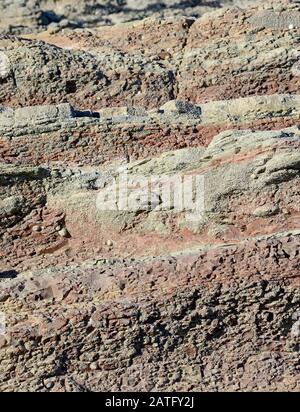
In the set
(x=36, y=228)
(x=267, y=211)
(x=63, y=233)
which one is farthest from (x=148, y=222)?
(x=267, y=211)

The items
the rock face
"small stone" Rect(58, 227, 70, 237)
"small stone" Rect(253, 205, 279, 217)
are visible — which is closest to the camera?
the rock face

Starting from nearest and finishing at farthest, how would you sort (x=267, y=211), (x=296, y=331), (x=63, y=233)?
(x=296, y=331)
(x=267, y=211)
(x=63, y=233)

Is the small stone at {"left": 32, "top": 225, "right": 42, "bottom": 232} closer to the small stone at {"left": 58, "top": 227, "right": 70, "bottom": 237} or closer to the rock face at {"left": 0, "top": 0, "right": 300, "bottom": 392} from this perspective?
the rock face at {"left": 0, "top": 0, "right": 300, "bottom": 392}

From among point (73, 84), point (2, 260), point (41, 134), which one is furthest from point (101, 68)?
point (2, 260)

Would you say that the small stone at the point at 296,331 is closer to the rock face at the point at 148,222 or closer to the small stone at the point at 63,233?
the rock face at the point at 148,222

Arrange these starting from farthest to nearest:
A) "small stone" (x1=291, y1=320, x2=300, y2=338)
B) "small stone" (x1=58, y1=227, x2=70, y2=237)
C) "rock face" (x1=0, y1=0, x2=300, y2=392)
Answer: "small stone" (x1=58, y1=227, x2=70, y2=237) < "small stone" (x1=291, y1=320, x2=300, y2=338) < "rock face" (x1=0, y1=0, x2=300, y2=392)

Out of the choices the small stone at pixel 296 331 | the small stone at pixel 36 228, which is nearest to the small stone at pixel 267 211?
the small stone at pixel 296 331

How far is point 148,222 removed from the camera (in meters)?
18.2

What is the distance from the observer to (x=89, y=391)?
16.2 meters

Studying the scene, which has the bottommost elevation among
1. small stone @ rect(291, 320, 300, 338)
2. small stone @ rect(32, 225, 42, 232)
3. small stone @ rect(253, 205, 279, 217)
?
small stone @ rect(291, 320, 300, 338)

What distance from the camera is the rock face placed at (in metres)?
16.5

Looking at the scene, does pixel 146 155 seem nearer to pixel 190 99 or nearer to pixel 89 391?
pixel 190 99

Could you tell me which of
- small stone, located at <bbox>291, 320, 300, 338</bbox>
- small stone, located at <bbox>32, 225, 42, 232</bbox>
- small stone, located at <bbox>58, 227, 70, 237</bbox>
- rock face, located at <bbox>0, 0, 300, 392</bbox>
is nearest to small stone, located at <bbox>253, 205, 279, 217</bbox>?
rock face, located at <bbox>0, 0, 300, 392</bbox>

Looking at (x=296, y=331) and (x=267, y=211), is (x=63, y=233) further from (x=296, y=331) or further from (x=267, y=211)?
(x=296, y=331)
